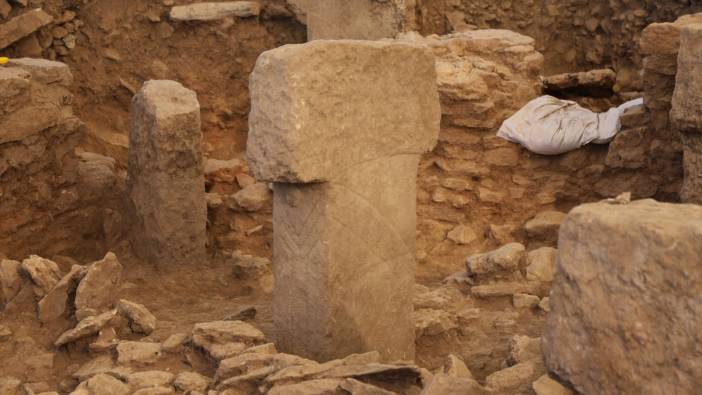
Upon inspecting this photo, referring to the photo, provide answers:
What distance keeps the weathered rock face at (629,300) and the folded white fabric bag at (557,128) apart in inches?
174

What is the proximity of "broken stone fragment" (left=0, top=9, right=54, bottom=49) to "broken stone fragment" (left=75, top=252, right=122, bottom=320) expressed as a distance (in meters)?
5.11

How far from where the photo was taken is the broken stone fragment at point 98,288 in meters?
5.45

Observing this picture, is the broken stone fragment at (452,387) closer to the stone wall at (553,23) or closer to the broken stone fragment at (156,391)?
the broken stone fragment at (156,391)

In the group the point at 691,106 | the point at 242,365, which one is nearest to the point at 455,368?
the point at 242,365

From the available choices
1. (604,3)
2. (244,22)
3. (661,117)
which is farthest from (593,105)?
(244,22)

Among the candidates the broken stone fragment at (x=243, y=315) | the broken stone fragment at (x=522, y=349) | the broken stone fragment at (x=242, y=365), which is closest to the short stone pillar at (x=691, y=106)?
the broken stone fragment at (x=522, y=349)

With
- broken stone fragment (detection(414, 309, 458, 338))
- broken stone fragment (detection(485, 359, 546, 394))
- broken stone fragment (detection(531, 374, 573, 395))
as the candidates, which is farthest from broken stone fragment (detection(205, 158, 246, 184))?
broken stone fragment (detection(531, 374, 573, 395))

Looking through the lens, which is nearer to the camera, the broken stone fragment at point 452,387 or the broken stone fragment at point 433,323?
the broken stone fragment at point 452,387

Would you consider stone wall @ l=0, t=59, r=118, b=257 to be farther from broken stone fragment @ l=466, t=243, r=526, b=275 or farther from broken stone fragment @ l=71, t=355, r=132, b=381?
broken stone fragment @ l=466, t=243, r=526, b=275

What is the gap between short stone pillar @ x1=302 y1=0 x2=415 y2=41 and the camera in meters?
9.93

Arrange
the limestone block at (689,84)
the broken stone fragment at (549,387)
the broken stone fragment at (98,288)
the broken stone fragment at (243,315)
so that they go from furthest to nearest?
the broken stone fragment at (243,315) → the limestone block at (689,84) → the broken stone fragment at (98,288) → the broken stone fragment at (549,387)

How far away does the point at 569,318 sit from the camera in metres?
2.89

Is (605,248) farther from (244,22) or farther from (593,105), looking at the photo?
(244,22)

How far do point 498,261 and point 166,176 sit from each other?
2894mm
